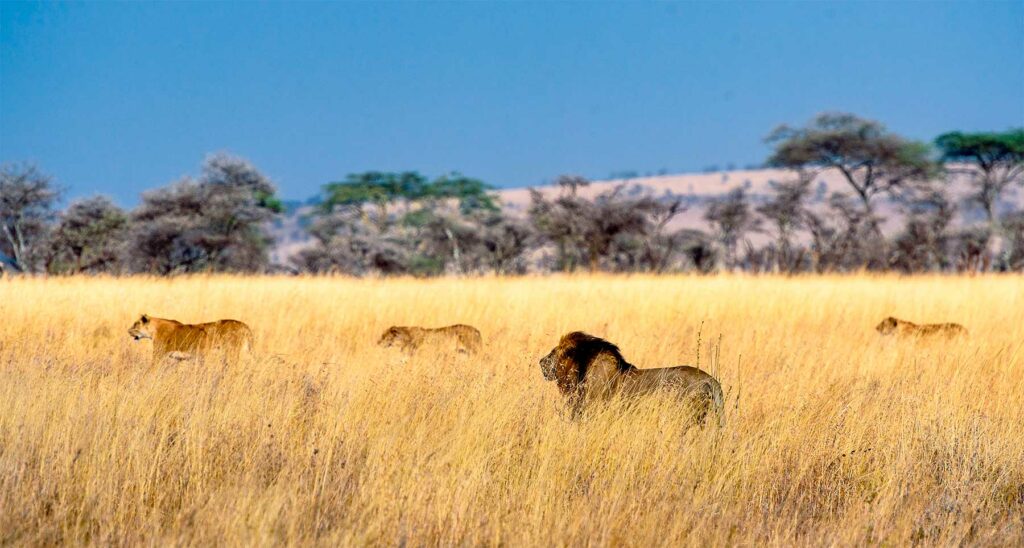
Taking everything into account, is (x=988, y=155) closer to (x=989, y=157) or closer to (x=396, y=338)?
(x=989, y=157)

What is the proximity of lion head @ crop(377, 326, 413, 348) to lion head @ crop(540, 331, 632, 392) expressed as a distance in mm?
3309

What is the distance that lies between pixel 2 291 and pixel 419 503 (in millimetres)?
8549

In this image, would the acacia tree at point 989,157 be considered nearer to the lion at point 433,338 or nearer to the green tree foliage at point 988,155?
the green tree foliage at point 988,155

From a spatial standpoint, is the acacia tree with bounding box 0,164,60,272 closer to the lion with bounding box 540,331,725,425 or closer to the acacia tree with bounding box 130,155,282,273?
the acacia tree with bounding box 130,155,282,273

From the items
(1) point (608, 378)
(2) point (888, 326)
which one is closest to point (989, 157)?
(2) point (888, 326)

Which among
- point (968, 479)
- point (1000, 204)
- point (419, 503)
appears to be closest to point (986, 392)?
point (968, 479)

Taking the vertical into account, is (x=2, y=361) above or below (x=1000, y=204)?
below

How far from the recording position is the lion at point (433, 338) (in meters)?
8.60

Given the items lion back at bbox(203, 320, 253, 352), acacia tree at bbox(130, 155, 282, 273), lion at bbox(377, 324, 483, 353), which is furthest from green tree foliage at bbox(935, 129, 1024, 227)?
lion back at bbox(203, 320, 253, 352)

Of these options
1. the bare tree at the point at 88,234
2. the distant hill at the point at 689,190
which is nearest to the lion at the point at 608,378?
the bare tree at the point at 88,234

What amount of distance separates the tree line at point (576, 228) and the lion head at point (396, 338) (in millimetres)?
17294

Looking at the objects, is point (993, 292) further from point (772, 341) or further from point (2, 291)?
point (2, 291)

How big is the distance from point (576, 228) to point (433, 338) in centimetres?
2294

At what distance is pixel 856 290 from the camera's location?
13703 mm
